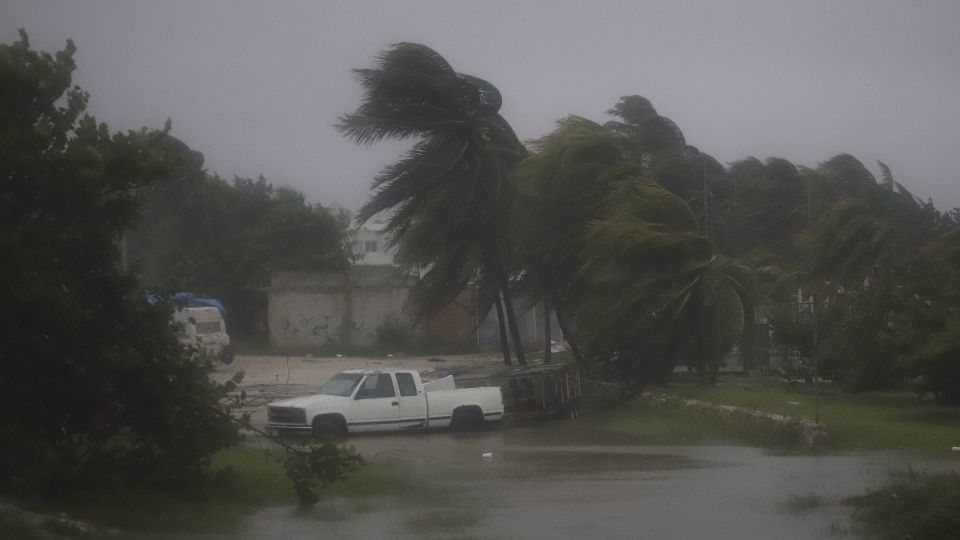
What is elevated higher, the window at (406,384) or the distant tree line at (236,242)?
the distant tree line at (236,242)

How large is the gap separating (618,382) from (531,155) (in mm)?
7404

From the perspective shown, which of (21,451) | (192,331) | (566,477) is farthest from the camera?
(192,331)

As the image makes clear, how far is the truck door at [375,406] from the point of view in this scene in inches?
925

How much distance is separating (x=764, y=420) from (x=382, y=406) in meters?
7.90

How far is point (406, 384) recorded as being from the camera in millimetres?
24312

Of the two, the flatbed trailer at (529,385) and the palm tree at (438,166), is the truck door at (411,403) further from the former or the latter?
the palm tree at (438,166)

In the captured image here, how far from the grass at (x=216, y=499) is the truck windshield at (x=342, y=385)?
6279mm

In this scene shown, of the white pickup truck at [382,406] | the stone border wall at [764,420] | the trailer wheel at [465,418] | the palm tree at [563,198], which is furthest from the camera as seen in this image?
the palm tree at [563,198]

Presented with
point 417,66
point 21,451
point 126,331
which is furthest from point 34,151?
point 417,66

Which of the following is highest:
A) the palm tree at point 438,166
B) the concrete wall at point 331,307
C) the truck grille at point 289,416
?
the palm tree at point 438,166

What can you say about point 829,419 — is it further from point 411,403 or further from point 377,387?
point 377,387

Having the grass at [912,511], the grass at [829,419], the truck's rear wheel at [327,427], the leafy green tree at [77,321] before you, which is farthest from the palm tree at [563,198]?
the grass at [912,511]

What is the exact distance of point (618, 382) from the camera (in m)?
30.9

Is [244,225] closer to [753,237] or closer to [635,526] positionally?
[753,237]
